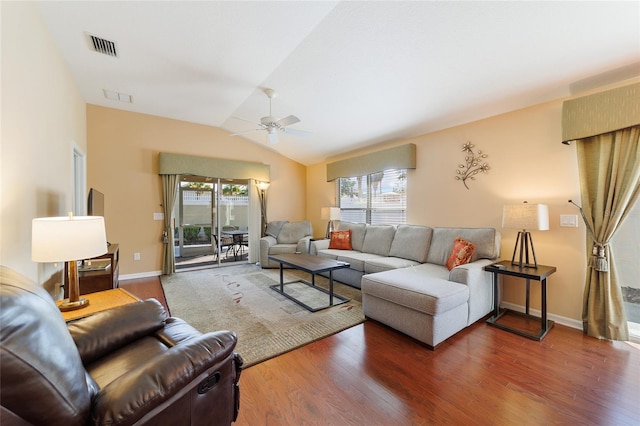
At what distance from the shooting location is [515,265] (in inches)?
112

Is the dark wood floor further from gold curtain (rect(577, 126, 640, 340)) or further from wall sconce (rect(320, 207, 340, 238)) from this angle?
wall sconce (rect(320, 207, 340, 238))

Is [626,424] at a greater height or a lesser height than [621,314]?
lesser

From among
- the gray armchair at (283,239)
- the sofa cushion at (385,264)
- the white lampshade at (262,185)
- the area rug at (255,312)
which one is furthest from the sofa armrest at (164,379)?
the white lampshade at (262,185)

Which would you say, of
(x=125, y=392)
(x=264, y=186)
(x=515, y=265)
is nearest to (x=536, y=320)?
(x=515, y=265)

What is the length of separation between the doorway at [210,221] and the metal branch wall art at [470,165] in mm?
4367

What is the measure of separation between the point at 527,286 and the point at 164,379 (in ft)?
10.6

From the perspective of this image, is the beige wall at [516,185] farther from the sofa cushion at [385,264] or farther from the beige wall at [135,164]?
the beige wall at [135,164]

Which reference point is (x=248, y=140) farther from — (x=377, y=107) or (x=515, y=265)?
(x=515, y=265)

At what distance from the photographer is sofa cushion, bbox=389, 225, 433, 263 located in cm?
373

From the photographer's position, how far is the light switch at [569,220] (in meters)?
2.68

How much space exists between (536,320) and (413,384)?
195cm

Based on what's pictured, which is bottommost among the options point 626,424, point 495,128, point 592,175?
point 626,424

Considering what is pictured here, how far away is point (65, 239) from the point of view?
5.32 feet

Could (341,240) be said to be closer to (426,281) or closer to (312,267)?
(312,267)
